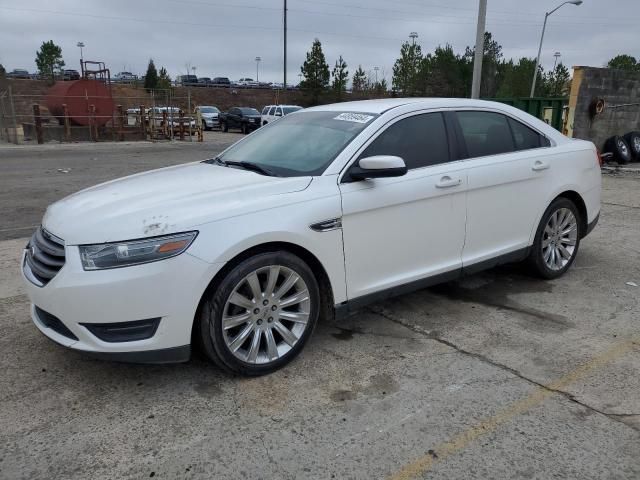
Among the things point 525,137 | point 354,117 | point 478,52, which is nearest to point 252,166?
point 354,117

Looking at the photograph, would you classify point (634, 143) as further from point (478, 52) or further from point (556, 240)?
point (556, 240)

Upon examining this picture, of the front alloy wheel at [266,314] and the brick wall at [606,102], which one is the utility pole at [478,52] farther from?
the front alloy wheel at [266,314]

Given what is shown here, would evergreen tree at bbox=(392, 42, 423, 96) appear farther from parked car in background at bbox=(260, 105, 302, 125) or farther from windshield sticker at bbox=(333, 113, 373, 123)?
windshield sticker at bbox=(333, 113, 373, 123)

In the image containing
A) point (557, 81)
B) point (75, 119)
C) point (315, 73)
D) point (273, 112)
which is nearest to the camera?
point (75, 119)

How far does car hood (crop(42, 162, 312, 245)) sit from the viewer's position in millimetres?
2977

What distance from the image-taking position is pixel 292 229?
10.7 feet

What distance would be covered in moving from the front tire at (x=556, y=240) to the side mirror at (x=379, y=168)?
1.96 metres

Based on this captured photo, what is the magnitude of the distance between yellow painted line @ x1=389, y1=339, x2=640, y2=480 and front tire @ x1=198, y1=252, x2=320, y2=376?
113cm

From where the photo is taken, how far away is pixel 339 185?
3.54m

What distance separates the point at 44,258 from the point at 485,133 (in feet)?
11.1

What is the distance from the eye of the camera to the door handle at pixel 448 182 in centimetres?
400

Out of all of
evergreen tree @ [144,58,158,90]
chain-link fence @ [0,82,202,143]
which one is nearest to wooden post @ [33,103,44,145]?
chain-link fence @ [0,82,202,143]

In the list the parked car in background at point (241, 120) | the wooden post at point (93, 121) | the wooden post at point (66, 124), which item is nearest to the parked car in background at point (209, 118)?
the parked car in background at point (241, 120)

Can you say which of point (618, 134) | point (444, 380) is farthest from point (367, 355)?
point (618, 134)
